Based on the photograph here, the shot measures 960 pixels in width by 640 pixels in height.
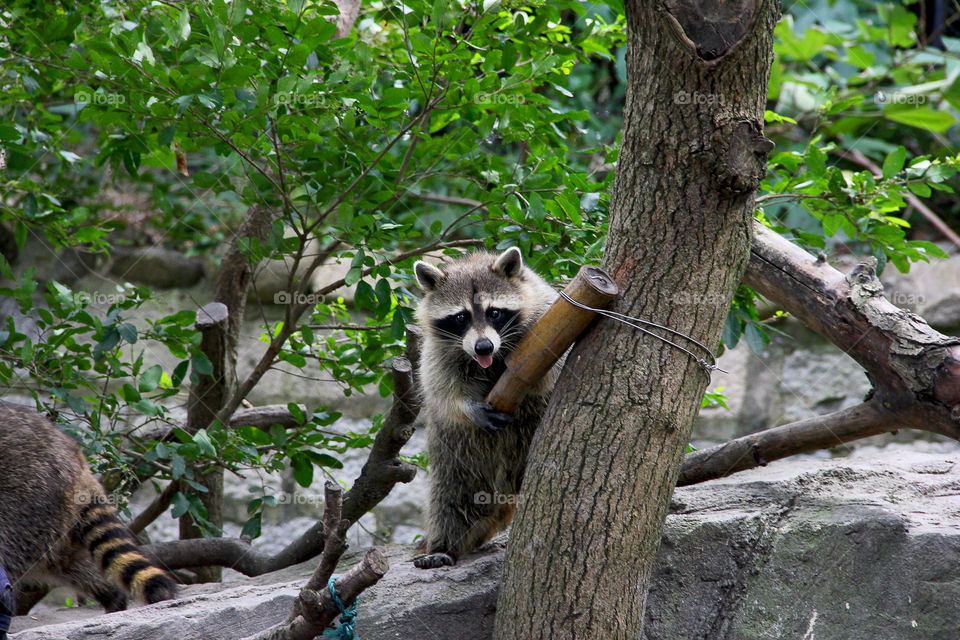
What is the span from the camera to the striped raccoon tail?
14.0 ft

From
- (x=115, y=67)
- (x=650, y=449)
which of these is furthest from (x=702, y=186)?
A: (x=115, y=67)

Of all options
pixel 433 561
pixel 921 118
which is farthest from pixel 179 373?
pixel 921 118

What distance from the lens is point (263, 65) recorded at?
13.6ft

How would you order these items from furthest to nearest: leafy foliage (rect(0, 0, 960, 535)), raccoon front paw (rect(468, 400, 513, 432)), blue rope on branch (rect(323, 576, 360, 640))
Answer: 1. leafy foliage (rect(0, 0, 960, 535))
2. raccoon front paw (rect(468, 400, 513, 432))
3. blue rope on branch (rect(323, 576, 360, 640))

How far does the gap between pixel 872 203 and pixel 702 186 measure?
187cm

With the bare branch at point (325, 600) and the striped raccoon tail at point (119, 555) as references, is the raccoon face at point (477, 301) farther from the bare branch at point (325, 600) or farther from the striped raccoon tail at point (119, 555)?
the striped raccoon tail at point (119, 555)

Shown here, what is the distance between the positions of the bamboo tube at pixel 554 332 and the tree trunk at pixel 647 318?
0.27 ft

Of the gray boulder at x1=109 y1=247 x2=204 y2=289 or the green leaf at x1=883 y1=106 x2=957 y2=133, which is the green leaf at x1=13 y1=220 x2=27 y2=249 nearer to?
the gray boulder at x1=109 y1=247 x2=204 y2=289

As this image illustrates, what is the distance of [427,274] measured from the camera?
449cm

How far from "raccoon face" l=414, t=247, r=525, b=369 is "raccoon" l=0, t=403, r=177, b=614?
A: 1886mm

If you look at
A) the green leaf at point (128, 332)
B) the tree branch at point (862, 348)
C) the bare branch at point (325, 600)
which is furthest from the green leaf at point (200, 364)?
the tree branch at point (862, 348)

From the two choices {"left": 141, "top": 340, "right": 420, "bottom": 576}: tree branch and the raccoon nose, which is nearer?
the raccoon nose

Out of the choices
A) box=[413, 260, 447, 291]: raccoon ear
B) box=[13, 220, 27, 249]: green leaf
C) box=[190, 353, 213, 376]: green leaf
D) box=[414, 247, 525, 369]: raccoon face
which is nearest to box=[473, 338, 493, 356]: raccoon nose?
box=[414, 247, 525, 369]: raccoon face

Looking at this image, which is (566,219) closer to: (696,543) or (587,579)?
(696,543)
